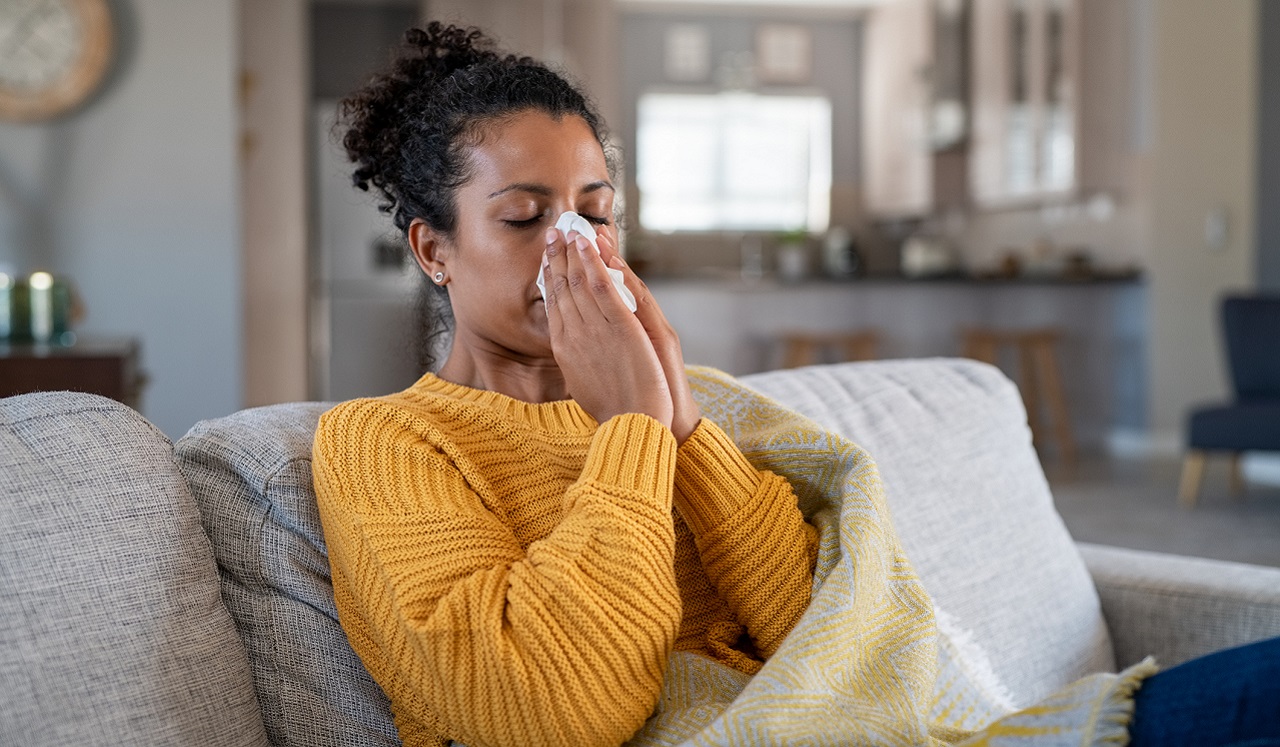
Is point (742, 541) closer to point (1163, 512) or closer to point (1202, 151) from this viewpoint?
point (1163, 512)

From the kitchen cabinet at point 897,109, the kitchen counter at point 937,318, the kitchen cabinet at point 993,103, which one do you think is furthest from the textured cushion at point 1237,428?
the kitchen cabinet at point 897,109

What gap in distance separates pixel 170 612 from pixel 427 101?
1.94 ft

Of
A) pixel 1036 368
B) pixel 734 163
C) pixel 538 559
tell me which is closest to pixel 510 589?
pixel 538 559

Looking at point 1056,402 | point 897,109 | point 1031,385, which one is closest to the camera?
point 1056,402

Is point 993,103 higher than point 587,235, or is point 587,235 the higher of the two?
point 993,103

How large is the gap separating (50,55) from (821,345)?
3.75 m

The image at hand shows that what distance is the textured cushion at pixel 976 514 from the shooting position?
1.50 m

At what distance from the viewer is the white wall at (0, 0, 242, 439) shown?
477cm

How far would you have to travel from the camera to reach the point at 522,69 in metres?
1.31

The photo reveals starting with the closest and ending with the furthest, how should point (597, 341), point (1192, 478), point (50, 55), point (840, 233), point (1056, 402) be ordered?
point (597, 341) < point (50, 55) < point (1192, 478) < point (1056, 402) < point (840, 233)

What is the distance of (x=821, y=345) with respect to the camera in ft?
21.2

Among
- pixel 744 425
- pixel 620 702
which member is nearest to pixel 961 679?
pixel 744 425

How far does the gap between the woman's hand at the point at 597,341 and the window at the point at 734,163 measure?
26.4 ft

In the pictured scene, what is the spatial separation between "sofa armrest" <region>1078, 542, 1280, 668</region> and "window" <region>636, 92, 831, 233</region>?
7.59 m
